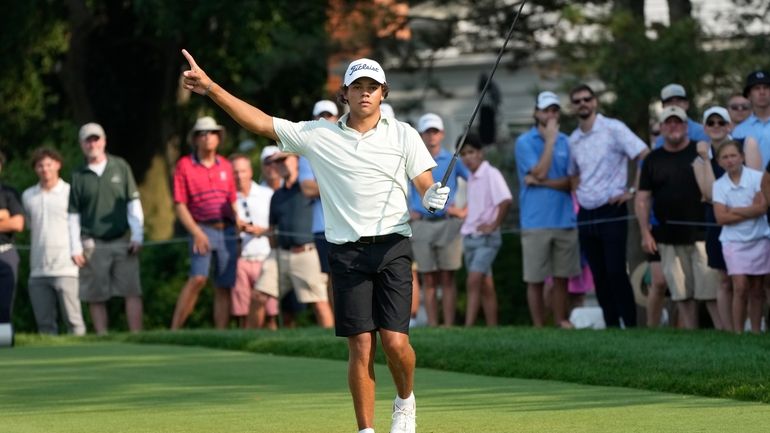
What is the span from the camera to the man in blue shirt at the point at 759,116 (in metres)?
15.0

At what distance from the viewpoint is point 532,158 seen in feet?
55.7

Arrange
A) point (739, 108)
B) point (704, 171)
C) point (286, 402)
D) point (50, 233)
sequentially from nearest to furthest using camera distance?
1. point (286, 402)
2. point (704, 171)
3. point (739, 108)
4. point (50, 233)

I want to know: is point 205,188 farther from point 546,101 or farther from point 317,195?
point 546,101

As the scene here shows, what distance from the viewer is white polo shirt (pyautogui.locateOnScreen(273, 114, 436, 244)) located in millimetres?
9195

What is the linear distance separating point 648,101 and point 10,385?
9.56 metres

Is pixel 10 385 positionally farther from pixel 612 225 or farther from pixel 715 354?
pixel 612 225

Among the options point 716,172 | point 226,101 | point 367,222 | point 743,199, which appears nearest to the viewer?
point 367,222

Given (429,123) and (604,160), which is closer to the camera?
(604,160)

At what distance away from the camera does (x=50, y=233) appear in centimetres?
1848

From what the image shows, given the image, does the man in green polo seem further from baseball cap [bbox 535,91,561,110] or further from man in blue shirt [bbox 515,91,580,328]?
baseball cap [bbox 535,91,561,110]

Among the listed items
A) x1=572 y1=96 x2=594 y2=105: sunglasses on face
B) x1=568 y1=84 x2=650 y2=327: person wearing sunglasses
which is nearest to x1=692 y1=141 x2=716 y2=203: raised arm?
x1=568 y1=84 x2=650 y2=327: person wearing sunglasses

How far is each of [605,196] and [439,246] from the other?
2.07 metres

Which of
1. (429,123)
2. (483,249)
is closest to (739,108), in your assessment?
(483,249)

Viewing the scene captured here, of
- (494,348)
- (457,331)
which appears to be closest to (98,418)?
(494,348)
